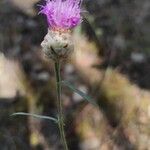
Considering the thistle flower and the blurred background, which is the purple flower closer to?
the thistle flower

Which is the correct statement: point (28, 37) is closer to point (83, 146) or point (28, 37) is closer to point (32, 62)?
point (32, 62)

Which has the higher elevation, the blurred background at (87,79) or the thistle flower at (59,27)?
the thistle flower at (59,27)

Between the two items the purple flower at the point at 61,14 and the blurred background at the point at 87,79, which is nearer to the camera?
the purple flower at the point at 61,14

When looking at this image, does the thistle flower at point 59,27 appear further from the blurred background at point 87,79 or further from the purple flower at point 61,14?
the blurred background at point 87,79

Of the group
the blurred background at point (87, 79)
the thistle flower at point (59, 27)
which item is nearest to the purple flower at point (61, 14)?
the thistle flower at point (59, 27)

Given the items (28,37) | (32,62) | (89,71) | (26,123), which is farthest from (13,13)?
(26,123)
